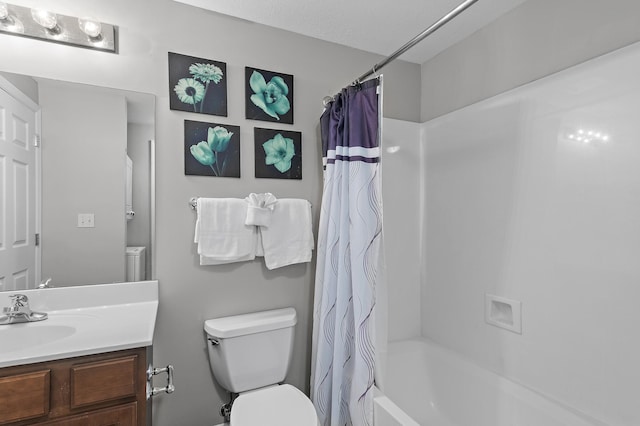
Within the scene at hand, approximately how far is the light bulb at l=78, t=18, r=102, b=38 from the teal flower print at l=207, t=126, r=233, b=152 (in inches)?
25.3

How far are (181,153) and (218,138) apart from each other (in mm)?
212

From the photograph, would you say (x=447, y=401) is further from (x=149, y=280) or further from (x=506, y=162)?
(x=149, y=280)

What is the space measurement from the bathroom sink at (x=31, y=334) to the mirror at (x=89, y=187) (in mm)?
228

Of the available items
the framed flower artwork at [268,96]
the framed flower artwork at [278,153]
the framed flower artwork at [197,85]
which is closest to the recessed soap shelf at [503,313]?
the framed flower artwork at [278,153]

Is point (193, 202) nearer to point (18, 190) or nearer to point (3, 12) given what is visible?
point (18, 190)

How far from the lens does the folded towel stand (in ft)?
5.80

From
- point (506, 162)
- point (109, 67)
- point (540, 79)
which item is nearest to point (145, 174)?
point (109, 67)

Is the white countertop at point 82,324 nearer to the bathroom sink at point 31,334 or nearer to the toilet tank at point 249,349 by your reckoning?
the bathroom sink at point 31,334

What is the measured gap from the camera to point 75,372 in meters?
1.06

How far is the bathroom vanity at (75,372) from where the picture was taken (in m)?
1.00

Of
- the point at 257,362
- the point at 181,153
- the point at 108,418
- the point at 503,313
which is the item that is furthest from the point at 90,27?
the point at 503,313

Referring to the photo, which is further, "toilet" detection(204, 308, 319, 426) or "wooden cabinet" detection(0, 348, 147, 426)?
"toilet" detection(204, 308, 319, 426)

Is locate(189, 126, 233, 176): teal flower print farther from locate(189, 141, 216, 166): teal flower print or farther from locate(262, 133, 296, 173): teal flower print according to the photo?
locate(262, 133, 296, 173): teal flower print

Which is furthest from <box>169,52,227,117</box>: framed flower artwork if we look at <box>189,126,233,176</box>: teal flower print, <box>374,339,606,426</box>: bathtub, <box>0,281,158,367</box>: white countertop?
<box>374,339,606,426</box>: bathtub
